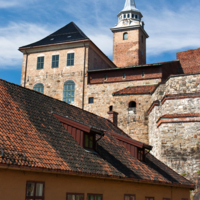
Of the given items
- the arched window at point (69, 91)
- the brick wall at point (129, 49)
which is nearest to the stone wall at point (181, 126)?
the arched window at point (69, 91)

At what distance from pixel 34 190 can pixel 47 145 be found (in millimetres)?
1587

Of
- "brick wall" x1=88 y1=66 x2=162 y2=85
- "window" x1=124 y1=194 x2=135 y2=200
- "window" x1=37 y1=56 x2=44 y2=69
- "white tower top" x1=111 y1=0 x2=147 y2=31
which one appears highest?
"white tower top" x1=111 y1=0 x2=147 y2=31

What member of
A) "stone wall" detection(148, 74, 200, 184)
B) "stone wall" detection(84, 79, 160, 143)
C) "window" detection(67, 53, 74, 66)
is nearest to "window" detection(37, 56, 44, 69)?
"window" detection(67, 53, 74, 66)

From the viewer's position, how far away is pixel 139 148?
14883mm

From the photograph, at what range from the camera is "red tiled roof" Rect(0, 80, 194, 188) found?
809cm

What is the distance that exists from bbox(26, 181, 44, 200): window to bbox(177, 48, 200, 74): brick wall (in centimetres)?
3406

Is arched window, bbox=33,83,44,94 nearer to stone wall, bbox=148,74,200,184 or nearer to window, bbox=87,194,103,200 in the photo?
stone wall, bbox=148,74,200,184

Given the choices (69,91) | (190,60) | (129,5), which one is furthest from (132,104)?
(129,5)

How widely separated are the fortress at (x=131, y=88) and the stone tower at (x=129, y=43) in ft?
22.3

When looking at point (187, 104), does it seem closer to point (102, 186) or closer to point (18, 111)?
point (102, 186)

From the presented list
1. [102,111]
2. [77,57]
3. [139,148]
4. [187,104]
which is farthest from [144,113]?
[139,148]

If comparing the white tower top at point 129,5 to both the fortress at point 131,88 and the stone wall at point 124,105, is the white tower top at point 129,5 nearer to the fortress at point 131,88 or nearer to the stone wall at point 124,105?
the fortress at point 131,88

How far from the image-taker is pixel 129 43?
49031mm

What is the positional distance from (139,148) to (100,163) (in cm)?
445
